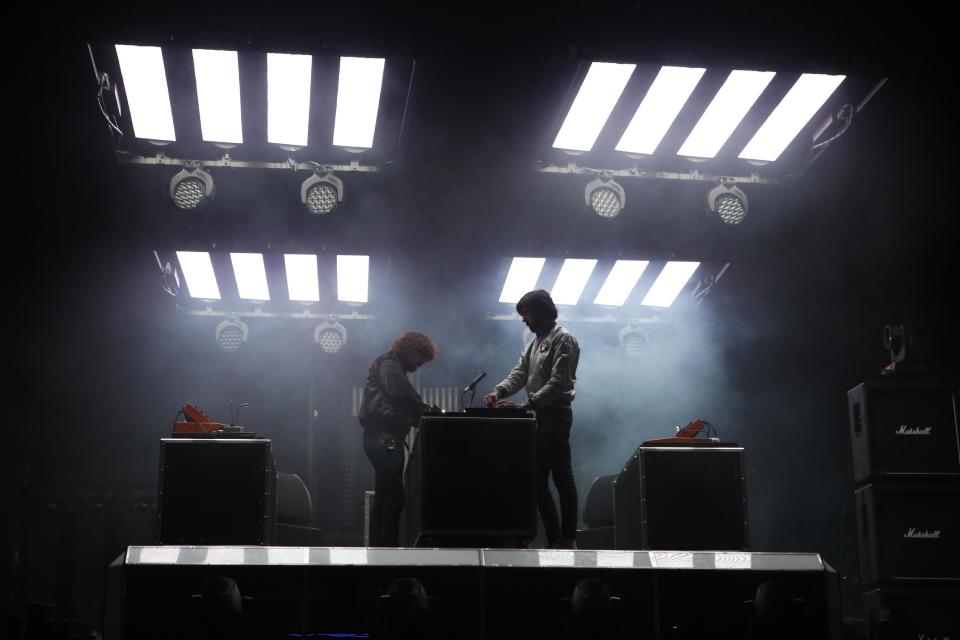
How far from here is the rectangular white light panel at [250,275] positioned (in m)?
9.41

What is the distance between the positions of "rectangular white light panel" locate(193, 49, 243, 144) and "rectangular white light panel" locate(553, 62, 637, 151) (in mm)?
2145

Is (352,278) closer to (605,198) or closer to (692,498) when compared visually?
(605,198)

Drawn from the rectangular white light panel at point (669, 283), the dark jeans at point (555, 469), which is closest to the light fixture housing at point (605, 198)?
the dark jeans at point (555, 469)

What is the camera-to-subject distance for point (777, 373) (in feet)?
30.8

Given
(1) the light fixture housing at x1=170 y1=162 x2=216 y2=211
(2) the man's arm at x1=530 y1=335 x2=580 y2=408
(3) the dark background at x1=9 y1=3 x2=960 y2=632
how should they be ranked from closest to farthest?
(2) the man's arm at x1=530 y1=335 x2=580 y2=408, (3) the dark background at x1=9 y1=3 x2=960 y2=632, (1) the light fixture housing at x1=170 y1=162 x2=216 y2=211

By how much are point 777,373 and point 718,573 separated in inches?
197

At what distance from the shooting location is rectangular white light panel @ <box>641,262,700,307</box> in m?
9.95

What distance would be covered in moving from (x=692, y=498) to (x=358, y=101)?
3.33 meters

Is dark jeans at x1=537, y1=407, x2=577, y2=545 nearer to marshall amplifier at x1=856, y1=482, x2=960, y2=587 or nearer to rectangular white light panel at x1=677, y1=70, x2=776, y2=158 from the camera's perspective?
marshall amplifier at x1=856, y1=482, x2=960, y2=587

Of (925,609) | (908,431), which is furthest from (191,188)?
(925,609)

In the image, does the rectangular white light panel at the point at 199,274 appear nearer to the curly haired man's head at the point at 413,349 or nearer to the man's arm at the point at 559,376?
the curly haired man's head at the point at 413,349

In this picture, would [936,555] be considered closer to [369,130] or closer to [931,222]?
[931,222]

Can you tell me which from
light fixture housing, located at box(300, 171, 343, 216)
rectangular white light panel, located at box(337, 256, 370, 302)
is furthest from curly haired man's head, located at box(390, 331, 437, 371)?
rectangular white light panel, located at box(337, 256, 370, 302)

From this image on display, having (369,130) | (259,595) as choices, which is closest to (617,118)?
(369,130)
